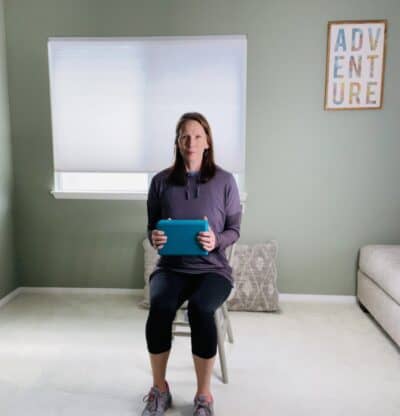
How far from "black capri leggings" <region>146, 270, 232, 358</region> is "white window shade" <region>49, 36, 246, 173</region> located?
4.24ft

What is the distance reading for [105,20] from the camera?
2.99m

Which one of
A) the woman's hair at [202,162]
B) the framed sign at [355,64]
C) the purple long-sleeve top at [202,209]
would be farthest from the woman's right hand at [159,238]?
the framed sign at [355,64]

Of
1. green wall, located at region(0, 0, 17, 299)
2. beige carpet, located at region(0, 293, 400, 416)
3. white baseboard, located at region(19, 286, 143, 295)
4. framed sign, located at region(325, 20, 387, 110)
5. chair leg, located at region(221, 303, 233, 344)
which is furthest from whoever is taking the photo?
white baseboard, located at region(19, 286, 143, 295)

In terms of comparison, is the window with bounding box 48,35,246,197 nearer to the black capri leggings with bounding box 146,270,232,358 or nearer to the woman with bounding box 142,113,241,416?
the woman with bounding box 142,113,241,416

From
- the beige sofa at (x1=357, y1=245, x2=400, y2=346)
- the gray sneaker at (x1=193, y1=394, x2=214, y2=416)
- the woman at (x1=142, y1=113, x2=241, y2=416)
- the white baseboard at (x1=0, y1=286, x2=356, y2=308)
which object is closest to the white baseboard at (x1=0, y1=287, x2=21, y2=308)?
the white baseboard at (x1=0, y1=286, x2=356, y2=308)

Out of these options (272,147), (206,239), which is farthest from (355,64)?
(206,239)

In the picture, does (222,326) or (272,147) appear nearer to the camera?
(222,326)

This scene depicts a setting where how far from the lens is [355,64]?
2.88 meters

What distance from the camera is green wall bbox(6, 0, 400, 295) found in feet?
9.56

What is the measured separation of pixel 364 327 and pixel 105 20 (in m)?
2.68

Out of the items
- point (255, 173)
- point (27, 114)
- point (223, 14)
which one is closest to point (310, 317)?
point (255, 173)

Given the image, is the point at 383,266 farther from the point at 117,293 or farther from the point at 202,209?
the point at 117,293

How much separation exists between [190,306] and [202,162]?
697 mm

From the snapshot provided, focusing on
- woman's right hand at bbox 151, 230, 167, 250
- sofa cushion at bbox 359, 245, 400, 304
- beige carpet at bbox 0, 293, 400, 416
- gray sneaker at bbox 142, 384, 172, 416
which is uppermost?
woman's right hand at bbox 151, 230, 167, 250
